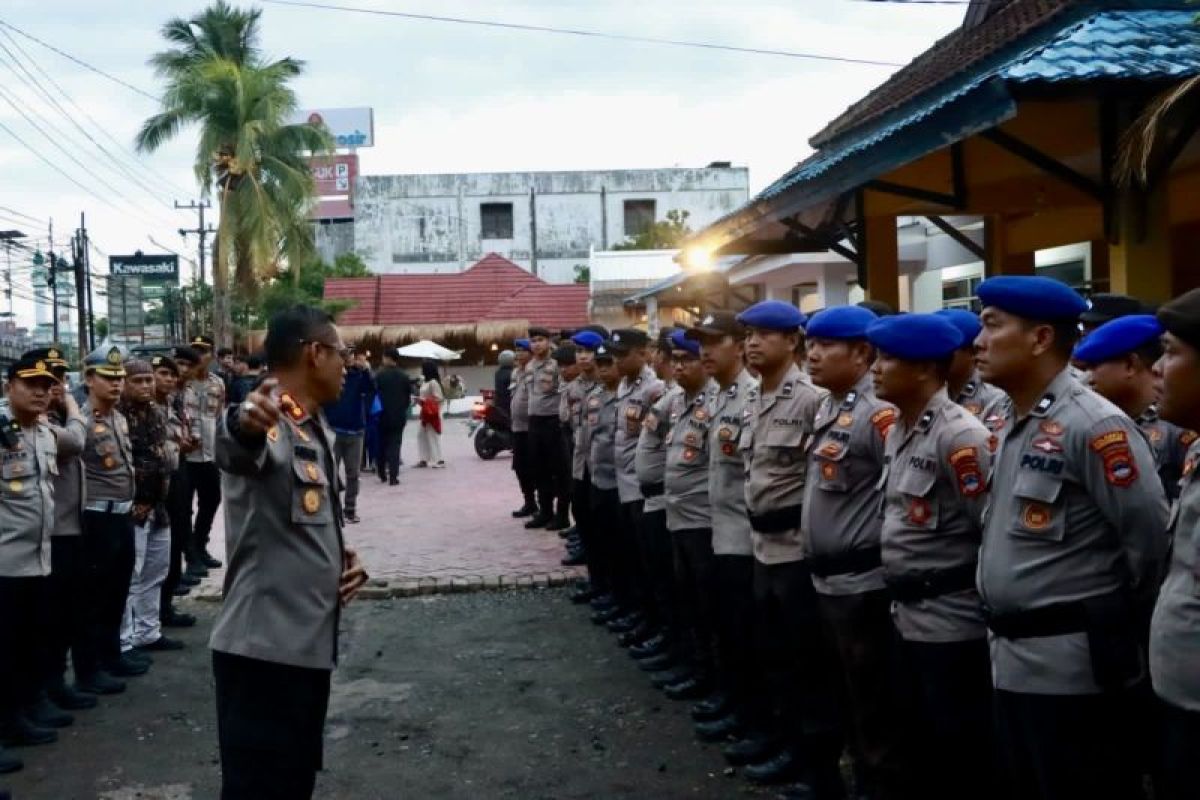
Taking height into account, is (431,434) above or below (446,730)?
above

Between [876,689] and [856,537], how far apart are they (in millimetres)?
553

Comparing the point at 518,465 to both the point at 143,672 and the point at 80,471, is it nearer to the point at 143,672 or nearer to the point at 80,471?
the point at 143,672

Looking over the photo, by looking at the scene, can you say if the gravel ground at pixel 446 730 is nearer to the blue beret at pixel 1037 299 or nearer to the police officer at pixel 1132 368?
the police officer at pixel 1132 368

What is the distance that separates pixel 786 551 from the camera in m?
4.73

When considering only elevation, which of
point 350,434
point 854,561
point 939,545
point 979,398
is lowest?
point 350,434

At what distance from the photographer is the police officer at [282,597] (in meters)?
3.48

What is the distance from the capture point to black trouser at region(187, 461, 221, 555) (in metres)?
10.1

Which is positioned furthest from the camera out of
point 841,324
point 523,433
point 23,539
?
point 523,433

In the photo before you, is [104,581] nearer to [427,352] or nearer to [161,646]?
[161,646]

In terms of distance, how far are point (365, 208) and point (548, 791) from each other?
4603 cm

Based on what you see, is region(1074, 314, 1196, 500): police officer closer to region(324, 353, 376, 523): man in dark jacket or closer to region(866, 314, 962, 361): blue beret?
region(866, 314, 962, 361): blue beret

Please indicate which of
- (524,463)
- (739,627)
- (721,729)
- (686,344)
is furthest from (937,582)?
(524,463)

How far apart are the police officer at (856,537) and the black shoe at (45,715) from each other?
14.0ft

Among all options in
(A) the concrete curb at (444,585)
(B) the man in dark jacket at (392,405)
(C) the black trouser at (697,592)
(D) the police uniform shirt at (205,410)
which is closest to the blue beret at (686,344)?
(C) the black trouser at (697,592)
